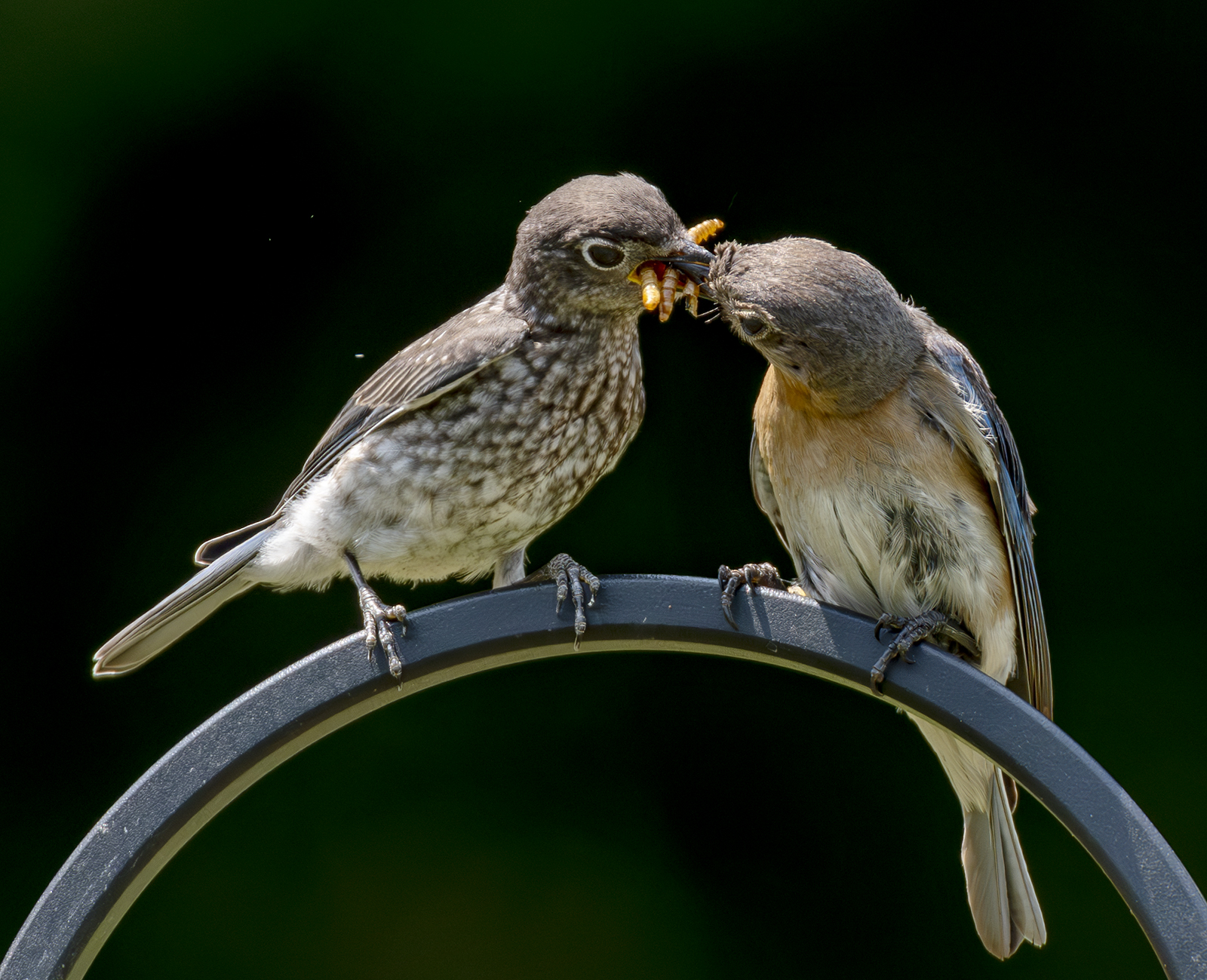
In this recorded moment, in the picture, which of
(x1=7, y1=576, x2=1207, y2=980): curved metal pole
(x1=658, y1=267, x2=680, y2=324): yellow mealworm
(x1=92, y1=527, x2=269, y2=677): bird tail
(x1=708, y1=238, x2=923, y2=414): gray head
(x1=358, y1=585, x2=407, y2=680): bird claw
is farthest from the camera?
(x1=92, y1=527, x2=269, y2=677): bird tail

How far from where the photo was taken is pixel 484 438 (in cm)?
168

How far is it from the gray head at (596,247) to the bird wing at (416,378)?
7 cm

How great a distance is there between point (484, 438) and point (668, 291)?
0.32m

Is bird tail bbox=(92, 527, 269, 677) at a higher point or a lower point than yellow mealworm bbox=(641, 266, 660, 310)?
lower

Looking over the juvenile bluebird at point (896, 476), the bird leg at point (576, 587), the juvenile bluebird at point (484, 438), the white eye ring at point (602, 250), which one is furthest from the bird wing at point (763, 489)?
the bird leg at point (576, 587)

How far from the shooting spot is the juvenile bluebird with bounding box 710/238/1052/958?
1.44m

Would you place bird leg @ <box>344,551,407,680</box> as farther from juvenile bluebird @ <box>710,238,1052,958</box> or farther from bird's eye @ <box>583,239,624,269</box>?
bird's eye @ <box>583,239,624,269</box>

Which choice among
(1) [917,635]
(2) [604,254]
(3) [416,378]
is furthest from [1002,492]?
(3) [416,378]

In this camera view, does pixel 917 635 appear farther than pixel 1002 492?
No

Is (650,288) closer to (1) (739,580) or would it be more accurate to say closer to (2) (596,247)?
(2) (596,247)

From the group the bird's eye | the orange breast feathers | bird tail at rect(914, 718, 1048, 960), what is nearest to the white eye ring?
the bird's eye

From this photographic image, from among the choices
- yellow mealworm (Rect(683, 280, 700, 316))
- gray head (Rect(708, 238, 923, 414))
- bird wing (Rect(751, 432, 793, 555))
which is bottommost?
gray head (Rect(708, 238, 923, 414))

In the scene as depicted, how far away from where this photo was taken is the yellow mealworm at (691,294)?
155cm

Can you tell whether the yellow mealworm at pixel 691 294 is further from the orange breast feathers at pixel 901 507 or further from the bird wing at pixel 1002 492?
the bird wing at pixel 1002 492
